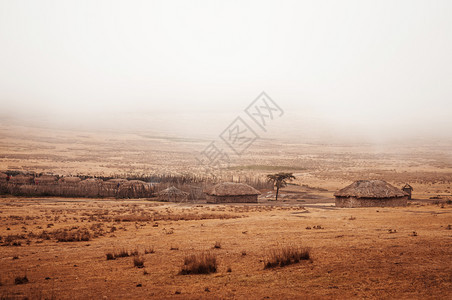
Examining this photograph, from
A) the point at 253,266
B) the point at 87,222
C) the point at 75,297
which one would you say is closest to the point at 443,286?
the point at 253,266

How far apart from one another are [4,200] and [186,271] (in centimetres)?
3249

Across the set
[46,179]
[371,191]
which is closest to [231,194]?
[371,191]

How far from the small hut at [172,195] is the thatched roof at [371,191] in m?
15.1

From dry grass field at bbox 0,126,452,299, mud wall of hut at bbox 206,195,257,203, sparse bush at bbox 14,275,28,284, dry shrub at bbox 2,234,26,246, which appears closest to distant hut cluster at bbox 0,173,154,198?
mud wall of hut at bbox 206,195,257,203

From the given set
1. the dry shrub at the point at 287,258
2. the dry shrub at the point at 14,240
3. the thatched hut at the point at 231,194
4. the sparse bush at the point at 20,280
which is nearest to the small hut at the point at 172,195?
the thatched hut at the point at 231,194

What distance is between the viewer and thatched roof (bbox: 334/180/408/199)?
100 ft

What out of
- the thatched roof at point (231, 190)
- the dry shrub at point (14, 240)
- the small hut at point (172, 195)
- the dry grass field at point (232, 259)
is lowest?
the small hut at point (172, 195)

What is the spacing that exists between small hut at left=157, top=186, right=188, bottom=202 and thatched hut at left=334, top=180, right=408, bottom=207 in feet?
49.6

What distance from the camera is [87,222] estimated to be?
22578 millimetres

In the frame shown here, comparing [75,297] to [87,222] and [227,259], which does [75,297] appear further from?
[87,222]

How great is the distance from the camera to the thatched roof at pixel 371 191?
3048 cm

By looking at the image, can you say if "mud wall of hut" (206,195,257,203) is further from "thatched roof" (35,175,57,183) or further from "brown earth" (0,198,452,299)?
"brown earth" (0,198,452,299)

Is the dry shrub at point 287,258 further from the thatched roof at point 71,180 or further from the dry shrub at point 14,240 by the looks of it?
the thatched roof at point 71,180

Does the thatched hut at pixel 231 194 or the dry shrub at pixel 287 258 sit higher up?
the dry shrub at pixel 287 258
